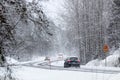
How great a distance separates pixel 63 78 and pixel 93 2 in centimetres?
3065

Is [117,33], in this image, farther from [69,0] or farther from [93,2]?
[69,0]

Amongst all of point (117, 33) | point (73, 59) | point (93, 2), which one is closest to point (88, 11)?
point (93, 2)

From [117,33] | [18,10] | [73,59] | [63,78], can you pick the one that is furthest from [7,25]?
[117,33]

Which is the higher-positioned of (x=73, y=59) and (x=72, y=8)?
A: (x=72, y=8)

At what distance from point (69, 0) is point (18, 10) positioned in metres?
41.9

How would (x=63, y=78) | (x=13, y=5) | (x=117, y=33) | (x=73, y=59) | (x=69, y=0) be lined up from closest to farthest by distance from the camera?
(x=13, y=5) → (x=63, y=78) → (x=73, y=59) → (x=117, y=33) → (x=69, y=0)

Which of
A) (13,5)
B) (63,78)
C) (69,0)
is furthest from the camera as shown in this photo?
(69,0)

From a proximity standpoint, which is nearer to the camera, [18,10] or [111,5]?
Answer: [18,10]

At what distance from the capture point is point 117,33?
4794cm

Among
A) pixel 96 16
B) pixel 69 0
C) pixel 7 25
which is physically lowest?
pixel 7 25

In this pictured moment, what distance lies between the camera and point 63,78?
72.0 feet

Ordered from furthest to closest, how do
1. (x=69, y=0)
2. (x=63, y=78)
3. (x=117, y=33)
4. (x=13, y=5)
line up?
1. (x=69, y=0)
2. (x=117, y=33)
3. (x=63, y=78)
4. (x=13, y=5)

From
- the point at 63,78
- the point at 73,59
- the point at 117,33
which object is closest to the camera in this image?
the point at 63,78

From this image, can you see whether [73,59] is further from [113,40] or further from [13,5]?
[13,5]
